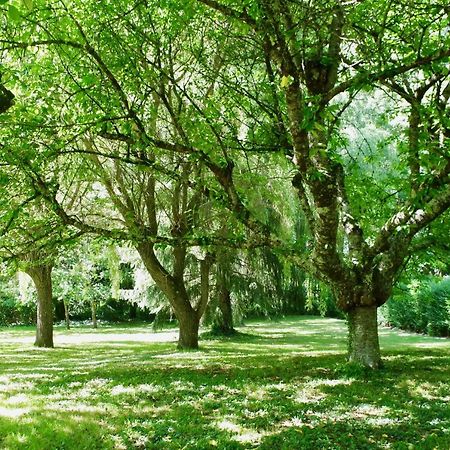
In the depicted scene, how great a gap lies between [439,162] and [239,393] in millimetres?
3997

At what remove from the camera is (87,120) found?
766 centimetres

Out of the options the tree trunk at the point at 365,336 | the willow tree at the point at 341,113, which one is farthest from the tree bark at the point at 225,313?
the tree trunk at the point at 365,336

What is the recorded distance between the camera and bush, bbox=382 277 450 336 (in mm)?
19328

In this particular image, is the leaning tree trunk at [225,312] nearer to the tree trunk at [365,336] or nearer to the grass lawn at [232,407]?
the grass lawn at [232,407]

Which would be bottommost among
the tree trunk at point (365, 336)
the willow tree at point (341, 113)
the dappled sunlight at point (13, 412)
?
the dappled sunlight at point (13, 412)

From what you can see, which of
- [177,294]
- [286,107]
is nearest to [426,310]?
[177,294]

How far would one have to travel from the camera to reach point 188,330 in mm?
14430

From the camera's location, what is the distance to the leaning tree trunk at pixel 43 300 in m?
17.0

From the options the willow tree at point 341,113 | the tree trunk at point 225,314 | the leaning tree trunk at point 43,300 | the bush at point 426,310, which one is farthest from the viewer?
the tree trunk at point 225,314

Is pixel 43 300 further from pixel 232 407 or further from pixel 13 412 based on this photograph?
pixel 232 407

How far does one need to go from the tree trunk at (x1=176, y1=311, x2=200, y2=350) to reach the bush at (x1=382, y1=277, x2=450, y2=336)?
7.17 m

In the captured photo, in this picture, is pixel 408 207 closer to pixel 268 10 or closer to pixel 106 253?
pixel 268 10

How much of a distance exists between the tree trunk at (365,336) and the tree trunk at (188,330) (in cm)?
672

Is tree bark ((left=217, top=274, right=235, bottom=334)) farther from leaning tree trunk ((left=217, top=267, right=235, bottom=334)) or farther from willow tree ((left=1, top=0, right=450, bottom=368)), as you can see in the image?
willow tree ((left=1, top=0, right=450, bottom=368))
